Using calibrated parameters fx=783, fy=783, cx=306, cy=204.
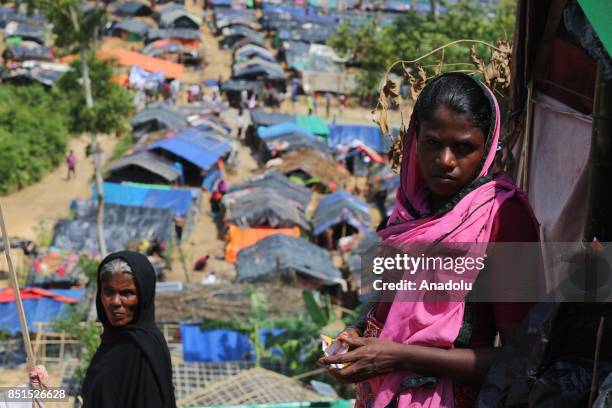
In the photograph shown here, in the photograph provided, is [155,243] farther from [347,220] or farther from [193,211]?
[347,220]

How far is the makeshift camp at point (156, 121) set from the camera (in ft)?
84.1

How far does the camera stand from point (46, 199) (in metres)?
21.5

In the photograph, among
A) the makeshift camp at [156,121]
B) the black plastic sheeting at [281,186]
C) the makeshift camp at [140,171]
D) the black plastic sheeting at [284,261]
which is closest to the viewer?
the black plastic sheeting at [284,261]

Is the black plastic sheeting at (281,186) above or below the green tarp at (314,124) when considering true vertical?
below

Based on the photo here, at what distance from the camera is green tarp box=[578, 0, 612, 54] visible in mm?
1480

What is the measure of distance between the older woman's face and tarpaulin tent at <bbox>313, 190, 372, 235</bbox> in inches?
644

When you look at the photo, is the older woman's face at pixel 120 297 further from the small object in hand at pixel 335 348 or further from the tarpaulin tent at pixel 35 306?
the tarpaulin tent at pixel 35 306

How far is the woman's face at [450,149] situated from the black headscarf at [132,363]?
132cm

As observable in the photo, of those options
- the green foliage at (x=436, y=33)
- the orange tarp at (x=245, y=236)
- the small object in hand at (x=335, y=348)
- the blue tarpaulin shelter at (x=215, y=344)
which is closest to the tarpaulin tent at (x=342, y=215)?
the orange tarp at (x=245, y=236)

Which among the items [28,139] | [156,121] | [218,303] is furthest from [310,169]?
[218,303]

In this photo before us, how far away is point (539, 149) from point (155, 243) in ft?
51.4

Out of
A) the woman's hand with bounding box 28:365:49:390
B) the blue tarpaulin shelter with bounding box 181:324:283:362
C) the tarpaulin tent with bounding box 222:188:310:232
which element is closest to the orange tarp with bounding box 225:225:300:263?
the tarpaulin tent with bounding box 222:188:310:232

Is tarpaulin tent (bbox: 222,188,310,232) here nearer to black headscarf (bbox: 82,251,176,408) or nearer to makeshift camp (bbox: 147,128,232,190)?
makeshift camp (bbox: 147,128,232,190)

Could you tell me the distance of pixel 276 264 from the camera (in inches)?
623
